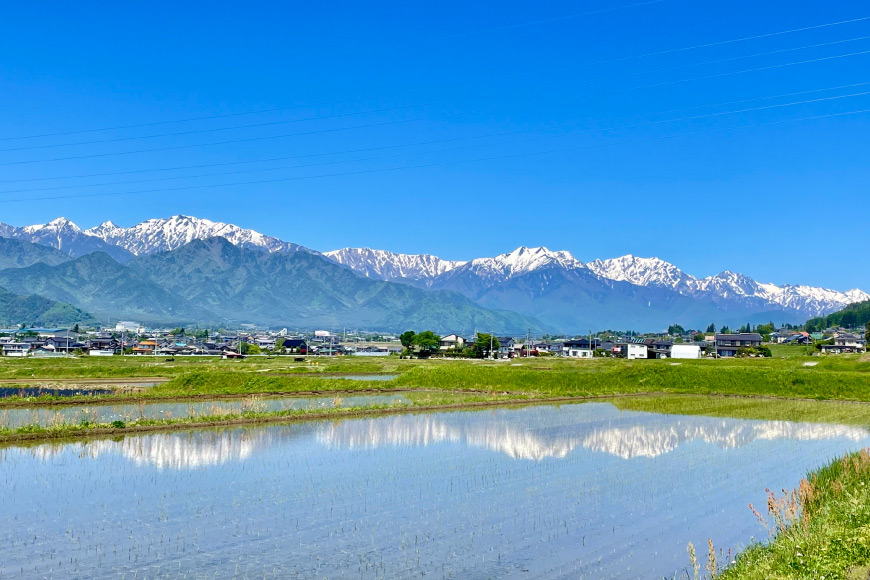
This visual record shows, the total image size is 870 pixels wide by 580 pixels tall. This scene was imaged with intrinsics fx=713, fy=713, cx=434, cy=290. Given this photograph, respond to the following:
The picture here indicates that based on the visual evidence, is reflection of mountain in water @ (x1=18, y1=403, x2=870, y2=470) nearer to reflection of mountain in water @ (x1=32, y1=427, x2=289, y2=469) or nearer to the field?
reflection of mountain in water @ (x1=32, y1=427, x2=289, y2=469)

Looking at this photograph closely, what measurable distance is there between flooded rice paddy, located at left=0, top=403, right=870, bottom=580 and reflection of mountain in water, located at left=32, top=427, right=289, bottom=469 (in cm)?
8

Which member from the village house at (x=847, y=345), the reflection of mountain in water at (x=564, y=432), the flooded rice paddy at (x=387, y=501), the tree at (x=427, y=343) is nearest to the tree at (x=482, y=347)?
the tree at (x=427, y=343)

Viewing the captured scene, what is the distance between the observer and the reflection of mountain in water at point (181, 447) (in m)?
17.9

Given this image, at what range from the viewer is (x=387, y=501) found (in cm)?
1398

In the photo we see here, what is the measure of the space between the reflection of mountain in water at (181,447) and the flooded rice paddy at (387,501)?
0.08 meters

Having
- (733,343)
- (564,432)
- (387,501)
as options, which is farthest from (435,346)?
(387,501)

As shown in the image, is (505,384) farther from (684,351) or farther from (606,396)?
(684,351)

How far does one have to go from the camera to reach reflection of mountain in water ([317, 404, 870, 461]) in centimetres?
2102

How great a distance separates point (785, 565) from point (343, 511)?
7.55m

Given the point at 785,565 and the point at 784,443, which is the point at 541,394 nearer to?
the point at 784,443

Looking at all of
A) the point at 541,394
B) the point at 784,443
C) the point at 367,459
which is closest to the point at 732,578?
the point at 367,459

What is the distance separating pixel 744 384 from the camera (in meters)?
41.9

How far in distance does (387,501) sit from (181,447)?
27.6ft

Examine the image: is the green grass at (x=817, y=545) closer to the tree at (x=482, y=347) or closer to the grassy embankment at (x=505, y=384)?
the grassy embankment at (x=505, y=384)
